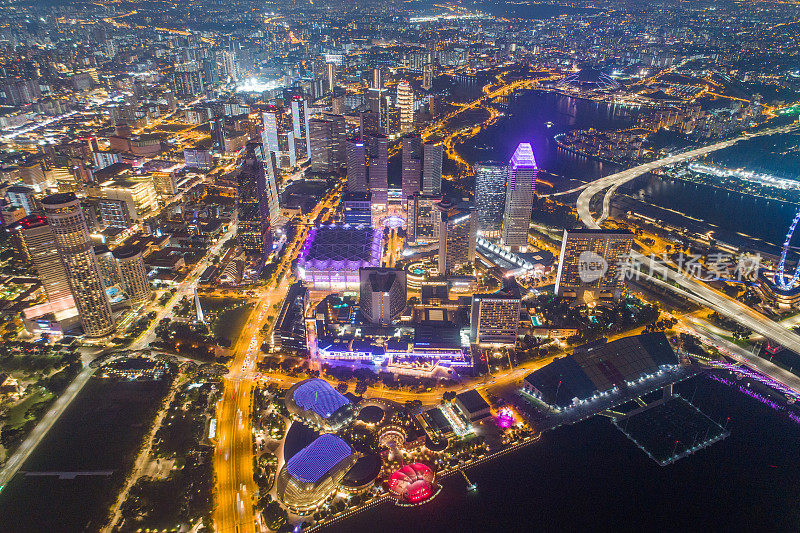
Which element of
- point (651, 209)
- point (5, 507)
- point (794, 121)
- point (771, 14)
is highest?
point (771, 14)

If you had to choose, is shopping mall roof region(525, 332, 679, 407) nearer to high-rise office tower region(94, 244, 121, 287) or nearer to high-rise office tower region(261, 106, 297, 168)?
high-rise office tower region(94, 244, 121, 287)

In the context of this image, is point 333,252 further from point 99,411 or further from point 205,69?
point 205,69

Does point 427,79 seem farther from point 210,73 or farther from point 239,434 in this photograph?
point 239,434

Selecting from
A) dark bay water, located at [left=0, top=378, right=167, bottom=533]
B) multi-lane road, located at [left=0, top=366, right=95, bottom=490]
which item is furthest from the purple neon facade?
multi-lane road, located at [left=0, top=366, right=95, bottom=490]

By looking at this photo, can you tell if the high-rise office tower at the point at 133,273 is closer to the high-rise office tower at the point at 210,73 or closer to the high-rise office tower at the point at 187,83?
the high-rise office tower at the point at 187,83

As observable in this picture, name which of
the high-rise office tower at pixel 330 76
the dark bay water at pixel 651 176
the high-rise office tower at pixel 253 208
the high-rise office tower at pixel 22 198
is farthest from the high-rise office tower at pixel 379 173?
the high-rise office tower at pixel 330 76

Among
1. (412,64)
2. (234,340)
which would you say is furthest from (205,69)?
(234,340)
